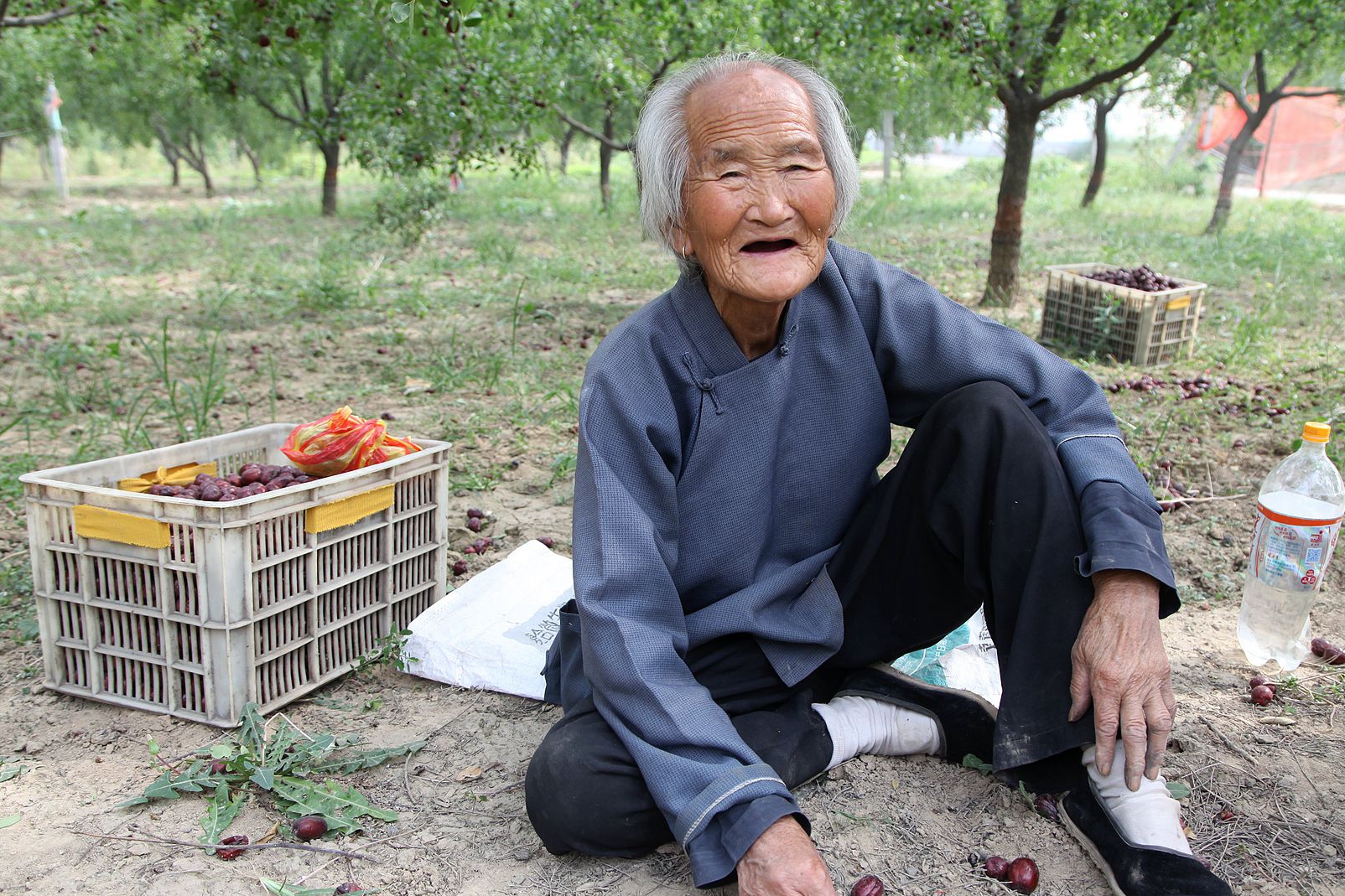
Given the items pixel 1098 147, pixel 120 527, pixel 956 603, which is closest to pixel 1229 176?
pixel 1098 147

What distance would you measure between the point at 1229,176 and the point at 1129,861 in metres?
13.7

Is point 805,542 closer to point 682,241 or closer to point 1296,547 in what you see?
point 682,241

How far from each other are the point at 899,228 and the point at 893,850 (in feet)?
38.3

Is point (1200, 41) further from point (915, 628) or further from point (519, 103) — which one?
point (915, 628)

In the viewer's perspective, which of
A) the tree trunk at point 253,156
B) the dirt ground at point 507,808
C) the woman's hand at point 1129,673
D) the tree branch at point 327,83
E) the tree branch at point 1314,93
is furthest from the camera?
the tree trunk at point 253,156

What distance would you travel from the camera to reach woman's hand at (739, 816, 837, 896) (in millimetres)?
1634

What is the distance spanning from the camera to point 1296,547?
98.7 inches

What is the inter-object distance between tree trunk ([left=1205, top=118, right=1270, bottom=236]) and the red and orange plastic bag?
12.8m

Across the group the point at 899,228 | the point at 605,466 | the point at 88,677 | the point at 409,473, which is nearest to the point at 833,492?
the point at 605,466

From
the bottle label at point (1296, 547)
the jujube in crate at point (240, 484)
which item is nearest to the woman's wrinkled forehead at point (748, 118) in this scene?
the jujube in crate at point (240, 484)

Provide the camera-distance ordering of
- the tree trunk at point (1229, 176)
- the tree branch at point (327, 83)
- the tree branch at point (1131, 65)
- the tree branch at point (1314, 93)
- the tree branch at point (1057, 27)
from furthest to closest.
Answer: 1. the tree branch at point (327, 83)
2. the tree trunk at point (1229, 176)
3. the tree branch at point (1314, 93)
4. the tree branch at point (1057, 27)
5. the tree branch at point (1131, 65)

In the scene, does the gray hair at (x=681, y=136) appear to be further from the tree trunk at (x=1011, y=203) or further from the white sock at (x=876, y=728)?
the tree trunk at (x=1011, y=203)

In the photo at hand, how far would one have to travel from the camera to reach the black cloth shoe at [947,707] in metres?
2.19

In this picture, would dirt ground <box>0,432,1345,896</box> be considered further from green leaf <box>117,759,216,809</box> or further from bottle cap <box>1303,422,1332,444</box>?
bottle cap <box>1303,422,1332,444</box>
